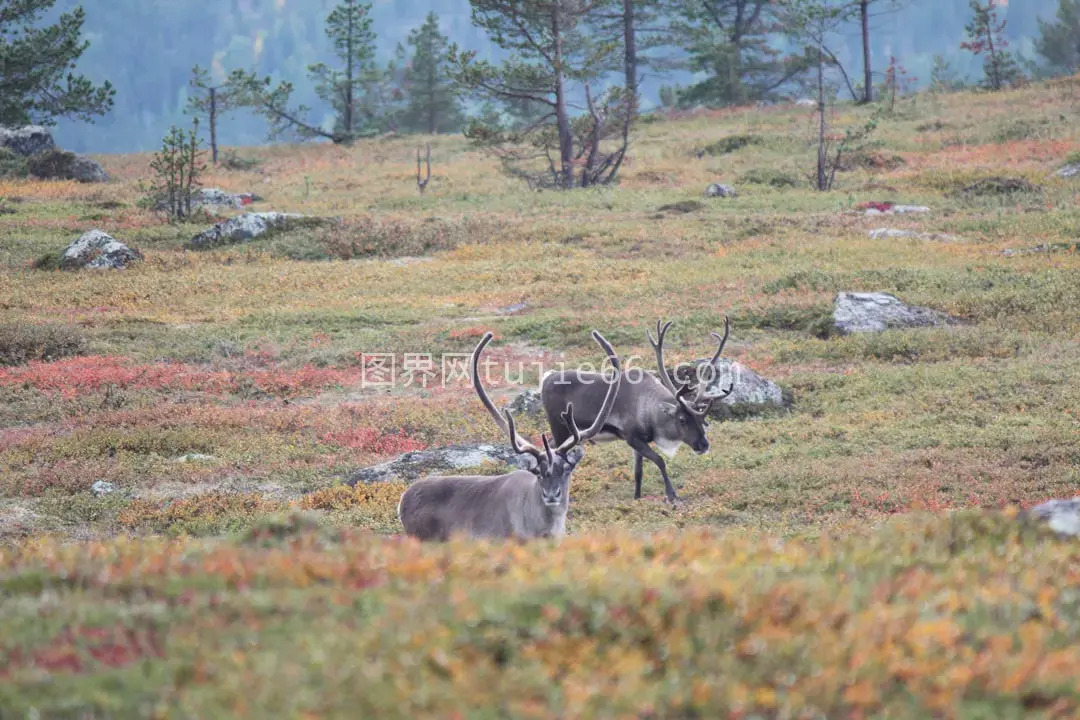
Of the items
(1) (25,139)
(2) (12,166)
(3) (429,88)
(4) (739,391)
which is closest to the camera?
(4) (739,391)

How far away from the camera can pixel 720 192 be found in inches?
1823

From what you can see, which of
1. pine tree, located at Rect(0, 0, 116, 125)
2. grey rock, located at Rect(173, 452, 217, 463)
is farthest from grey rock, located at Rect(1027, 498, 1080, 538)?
pine tree, located at Rect(0, 0, 116, 125)

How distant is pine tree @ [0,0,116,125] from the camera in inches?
2037

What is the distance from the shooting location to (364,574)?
22.1 feet

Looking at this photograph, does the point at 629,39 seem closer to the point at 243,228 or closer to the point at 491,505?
the point at 243,228

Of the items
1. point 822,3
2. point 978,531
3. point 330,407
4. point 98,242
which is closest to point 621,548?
point 978,531

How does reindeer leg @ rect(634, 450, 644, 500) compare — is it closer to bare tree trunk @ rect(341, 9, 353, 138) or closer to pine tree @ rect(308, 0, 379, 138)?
pine tree @ rect(308, 0, 379, 138)

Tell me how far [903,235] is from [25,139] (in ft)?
153

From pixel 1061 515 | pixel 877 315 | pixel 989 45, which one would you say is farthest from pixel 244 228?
pixel 989 45

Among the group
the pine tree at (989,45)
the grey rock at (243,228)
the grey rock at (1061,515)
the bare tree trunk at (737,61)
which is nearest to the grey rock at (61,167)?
the grey rock at (243,228)

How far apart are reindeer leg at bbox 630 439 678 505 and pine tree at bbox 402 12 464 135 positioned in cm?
8068

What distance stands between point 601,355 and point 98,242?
19.8m

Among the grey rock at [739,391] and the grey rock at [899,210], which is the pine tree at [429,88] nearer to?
the grey rock at [899,210]

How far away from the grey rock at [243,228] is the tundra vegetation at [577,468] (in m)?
0.75
